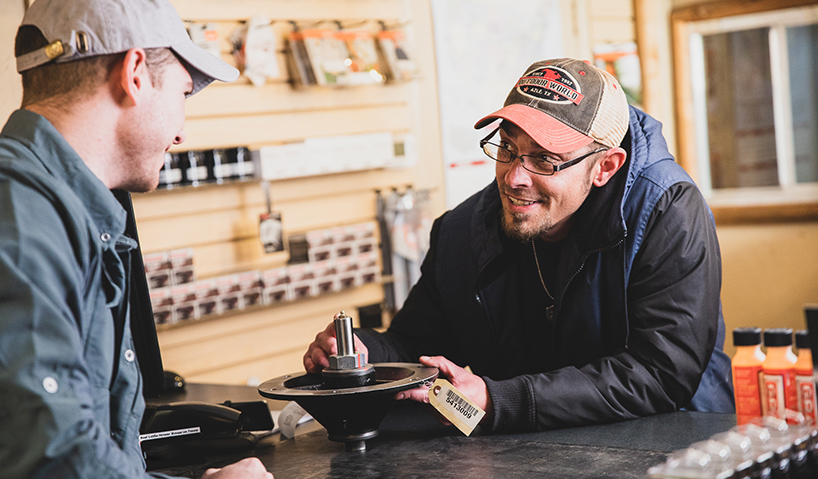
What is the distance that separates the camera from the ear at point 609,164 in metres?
2.17

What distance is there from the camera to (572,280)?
2.10 meters

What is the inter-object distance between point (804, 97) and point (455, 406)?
493 centimetres

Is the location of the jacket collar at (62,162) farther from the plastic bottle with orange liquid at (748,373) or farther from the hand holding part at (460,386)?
the plastic bottle with orange liquid at (748,373)

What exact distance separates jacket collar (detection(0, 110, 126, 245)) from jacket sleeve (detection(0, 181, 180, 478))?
9 cm

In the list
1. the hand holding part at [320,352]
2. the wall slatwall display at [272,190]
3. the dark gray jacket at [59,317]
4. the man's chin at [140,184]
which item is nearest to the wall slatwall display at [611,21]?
the wall slatwall display at [272,190]

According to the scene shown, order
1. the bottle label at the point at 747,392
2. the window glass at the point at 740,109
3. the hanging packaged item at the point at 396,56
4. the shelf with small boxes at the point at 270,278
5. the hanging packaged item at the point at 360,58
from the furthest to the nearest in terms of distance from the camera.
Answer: the window glass at the point at 740,109, the hanging packaged item at the point at 396,56, the hanging packaged item at the point at 360,58, the shelf with small boxes at the point at 270,278, the bottle label at the point at 747,392

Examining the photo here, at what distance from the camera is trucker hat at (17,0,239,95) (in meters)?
1.26

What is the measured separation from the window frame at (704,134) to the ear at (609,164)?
13.1ft

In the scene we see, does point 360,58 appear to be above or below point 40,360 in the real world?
above

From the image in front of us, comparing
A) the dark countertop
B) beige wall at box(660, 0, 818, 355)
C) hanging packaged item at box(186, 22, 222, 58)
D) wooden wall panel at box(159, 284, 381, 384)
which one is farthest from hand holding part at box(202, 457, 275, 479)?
beige wall at box(660, 0, 818, 355)

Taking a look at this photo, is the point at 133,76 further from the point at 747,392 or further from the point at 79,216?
the point at 747,392

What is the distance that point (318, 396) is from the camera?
168 cm

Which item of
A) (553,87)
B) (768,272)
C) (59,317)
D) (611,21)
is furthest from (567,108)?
(611,21)

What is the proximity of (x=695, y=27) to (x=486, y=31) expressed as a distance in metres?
1.78
